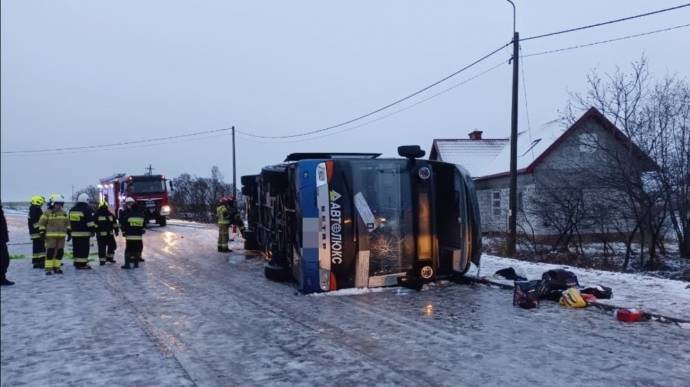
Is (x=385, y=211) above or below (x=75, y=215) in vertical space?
above

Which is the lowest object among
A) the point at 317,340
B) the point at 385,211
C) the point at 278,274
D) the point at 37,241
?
the point at 317,340

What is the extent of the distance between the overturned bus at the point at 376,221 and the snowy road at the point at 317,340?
43 centimetres

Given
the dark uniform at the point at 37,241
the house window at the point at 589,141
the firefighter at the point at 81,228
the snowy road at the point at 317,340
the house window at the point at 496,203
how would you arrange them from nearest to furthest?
the snowy road at the point at 317,340, the firefighter at the point at 81,228, the dark uniform at the point at 37,241, the house window at the point at 589,141, the house window at the point at 496,203

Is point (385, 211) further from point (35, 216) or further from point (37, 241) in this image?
point (35, 216)

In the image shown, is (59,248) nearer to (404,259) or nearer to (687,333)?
(404,259)

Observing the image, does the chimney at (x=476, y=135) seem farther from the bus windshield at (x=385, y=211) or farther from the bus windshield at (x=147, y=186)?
the bus windshield at (x=385, y=211)

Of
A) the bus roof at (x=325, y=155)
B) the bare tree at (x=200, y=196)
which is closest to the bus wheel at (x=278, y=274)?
the bus roof at (x=325, y=155)

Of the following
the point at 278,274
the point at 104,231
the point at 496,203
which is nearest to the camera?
the point at 278,274

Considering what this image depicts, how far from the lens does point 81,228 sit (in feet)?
43.3

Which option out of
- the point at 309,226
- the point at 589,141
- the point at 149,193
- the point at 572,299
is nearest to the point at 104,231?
the point at 309,226

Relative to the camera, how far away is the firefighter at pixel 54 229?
40.4 feet

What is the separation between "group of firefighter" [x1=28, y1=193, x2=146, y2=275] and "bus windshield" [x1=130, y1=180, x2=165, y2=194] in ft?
54.1

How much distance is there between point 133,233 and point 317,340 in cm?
853

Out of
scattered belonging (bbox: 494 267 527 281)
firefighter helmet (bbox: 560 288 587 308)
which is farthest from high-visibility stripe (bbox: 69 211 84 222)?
firefighter helmet (bbox: 560 288 587 308)
